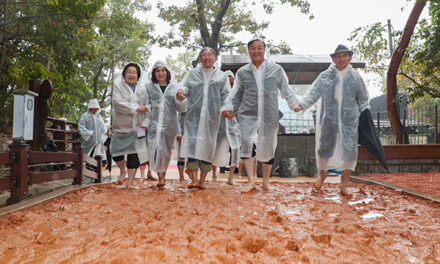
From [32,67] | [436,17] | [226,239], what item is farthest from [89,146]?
[436,17]

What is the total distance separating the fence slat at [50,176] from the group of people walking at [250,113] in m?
1.23

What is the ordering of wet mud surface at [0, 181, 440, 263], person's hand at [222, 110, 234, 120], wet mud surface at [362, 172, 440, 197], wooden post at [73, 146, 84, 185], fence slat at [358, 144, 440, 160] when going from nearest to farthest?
wet mud surface at [0, 181, 440, 263]
person's hand at [222, 110, 234, 120]
wet mud surface at [362, 172, 440, 197]
wooden post at [73, 146, 84, 185]
fence slat at [358, 144, 440, 160]

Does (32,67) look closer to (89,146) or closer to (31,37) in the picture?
(31,37)

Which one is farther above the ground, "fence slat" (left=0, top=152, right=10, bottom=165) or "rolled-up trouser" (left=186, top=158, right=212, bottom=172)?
"fence slat" (left=0, top=152, right=10, bottom=165)

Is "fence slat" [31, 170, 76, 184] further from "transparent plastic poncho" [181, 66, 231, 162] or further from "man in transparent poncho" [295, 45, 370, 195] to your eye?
"man in transparent poncho" [295, 45, 370, 195]

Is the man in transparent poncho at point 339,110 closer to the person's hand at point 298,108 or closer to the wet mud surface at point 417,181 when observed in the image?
the person's hand at point 298,108

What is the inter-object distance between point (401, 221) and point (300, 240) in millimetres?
1140

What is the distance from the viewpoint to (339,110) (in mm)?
4246

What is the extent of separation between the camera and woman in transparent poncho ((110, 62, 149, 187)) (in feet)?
16.8

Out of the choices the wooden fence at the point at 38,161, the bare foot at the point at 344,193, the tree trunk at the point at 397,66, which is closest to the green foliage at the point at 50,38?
the wooden fence at the point at 38,161

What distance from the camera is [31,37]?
7.82 m

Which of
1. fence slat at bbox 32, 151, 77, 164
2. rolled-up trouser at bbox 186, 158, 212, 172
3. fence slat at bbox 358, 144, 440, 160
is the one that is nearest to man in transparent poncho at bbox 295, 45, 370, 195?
rolled-up trouser at bbox 186, 158, 212, 172

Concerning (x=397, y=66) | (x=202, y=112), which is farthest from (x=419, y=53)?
(x=202, y=112)

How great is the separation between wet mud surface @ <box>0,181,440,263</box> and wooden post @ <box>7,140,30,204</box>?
32 centimetres
